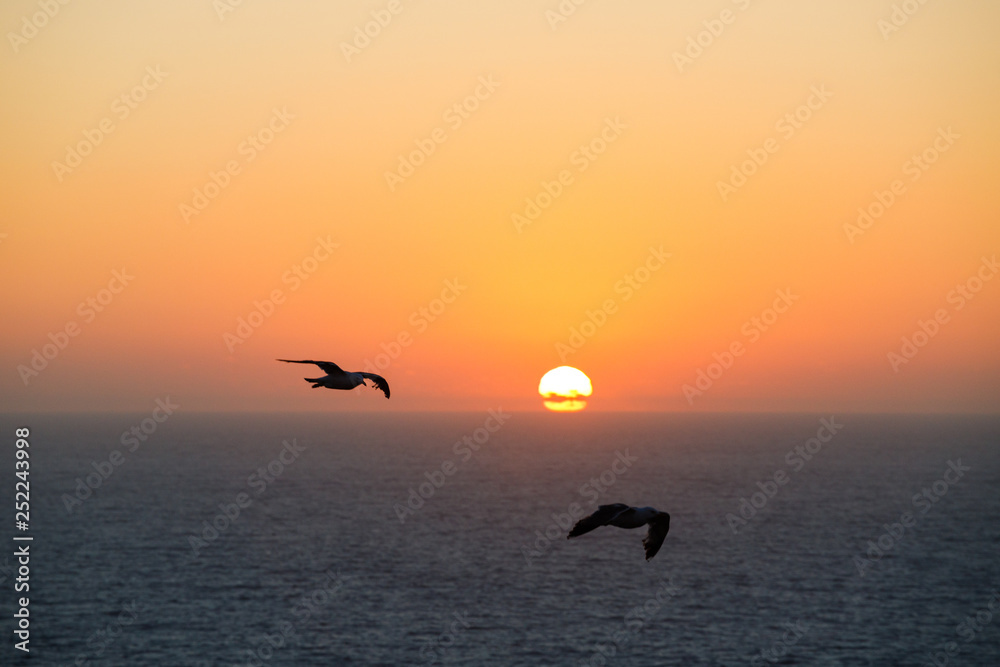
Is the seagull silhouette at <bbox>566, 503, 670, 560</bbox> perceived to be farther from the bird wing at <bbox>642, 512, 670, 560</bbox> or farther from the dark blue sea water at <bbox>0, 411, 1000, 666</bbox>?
the dark blue sea water at <bbox>0, 411, 1000, 666</bbox>

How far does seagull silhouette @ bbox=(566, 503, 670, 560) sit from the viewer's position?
22.1m

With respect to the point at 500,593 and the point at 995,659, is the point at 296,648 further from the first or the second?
the point at 995,659

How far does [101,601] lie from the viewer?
5030 inches

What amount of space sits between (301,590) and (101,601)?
25746mm

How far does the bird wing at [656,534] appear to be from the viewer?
82.5 ft

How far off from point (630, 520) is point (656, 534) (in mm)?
1535

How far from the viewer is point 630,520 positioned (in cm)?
2423

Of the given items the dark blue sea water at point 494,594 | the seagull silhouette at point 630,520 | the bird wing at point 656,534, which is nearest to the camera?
the seagull silhouette at point 630,520

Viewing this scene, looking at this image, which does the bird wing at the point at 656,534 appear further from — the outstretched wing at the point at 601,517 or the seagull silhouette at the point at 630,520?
the outstretched wing at the point at 601,517

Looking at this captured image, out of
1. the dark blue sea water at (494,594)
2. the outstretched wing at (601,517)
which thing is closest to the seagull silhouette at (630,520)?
the outstretched wing at (601,517)

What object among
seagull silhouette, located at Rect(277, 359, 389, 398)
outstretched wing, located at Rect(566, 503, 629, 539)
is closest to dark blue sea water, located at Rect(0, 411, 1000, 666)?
seagull silhouette, located at Rect(277, 359, 389, 398)

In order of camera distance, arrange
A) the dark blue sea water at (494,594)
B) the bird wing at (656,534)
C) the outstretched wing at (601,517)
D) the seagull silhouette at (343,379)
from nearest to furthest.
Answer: the outstretched wing at (601,517) < the bird wing at (656,534) < the seagull silhouette at (343,379) < the dark blue sea water at (494,594)

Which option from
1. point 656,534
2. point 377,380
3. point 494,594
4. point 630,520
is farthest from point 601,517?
point 494,594

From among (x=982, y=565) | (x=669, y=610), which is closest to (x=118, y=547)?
(x=669, y=610)
